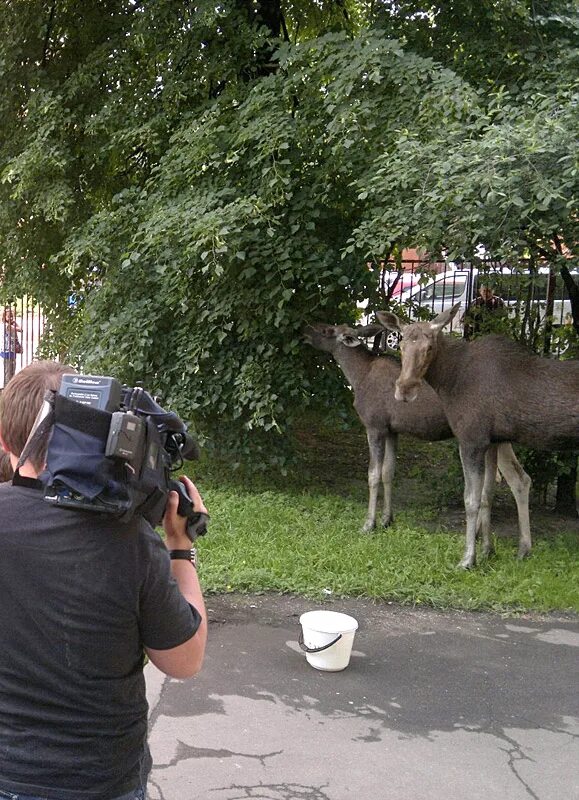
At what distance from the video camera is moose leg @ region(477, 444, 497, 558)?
5.78m

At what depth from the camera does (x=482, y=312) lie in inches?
359

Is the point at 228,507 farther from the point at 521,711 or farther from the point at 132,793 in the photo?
the point at 132,793

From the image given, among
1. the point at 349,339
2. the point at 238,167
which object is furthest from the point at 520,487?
the point at 238,167

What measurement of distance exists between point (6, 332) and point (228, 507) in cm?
821

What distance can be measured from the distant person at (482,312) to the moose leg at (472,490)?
2.30 metres

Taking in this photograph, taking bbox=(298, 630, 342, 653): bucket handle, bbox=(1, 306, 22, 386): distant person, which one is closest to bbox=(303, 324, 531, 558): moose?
bbox=(298, 630, 342, 653): bucket handle

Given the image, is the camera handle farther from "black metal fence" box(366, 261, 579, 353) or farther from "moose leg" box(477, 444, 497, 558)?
"black metal fence" box(366, 261, 579, 353)

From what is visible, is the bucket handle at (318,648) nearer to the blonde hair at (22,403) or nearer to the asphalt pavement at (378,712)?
the asphalt pavement at (378,712)

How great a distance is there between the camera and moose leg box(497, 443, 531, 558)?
7.45 m

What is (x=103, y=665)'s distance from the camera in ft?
6.89

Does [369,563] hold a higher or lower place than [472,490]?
lower

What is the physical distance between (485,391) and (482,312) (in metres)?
2.32

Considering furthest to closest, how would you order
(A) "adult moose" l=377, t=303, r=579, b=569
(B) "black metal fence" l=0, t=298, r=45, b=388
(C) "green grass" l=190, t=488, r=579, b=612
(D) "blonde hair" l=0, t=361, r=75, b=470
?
1. (B) "black metal fence" l=0, t=298, r=45, b=388
2. (A) "adult moose" l=377, t=303, r=579, b=569
3. (C) "green grass" l=190, t=488, r=579, b=612
4. (D) "blonde hair" l=0, t=361, r=75, b=470

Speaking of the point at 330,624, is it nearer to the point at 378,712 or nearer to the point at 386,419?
A: the point at 378,712
